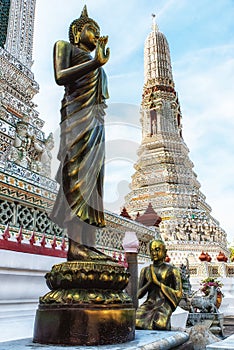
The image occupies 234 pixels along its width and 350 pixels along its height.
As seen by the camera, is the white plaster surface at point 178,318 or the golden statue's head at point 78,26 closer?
the golden statue's head at point 78,26

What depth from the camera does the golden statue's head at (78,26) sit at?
2689 millimetres

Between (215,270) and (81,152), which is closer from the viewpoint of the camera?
(81,152)

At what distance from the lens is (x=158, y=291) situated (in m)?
2.60

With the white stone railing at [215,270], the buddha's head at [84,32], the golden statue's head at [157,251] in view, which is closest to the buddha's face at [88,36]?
the buddha's head at [84,32]

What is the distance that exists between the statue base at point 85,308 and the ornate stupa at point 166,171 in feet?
44.1

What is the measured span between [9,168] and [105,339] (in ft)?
9.86

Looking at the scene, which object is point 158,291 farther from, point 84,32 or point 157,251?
point 84,32

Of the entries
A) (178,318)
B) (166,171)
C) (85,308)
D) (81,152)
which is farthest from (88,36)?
(166,171)

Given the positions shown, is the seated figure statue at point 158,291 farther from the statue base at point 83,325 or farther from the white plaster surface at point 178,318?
the white plaster surface at point 178,318

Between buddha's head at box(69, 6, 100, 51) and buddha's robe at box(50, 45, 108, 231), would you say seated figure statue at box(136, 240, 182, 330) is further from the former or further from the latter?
buddha's head at box(69, 6, 100, 51)

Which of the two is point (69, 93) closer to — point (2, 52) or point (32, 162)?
point (32, 162)

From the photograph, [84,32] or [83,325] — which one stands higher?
[84,32]

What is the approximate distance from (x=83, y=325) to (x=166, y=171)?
1669 cm

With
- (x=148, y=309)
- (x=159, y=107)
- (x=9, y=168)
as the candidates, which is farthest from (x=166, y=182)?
(x=148, y=309)
